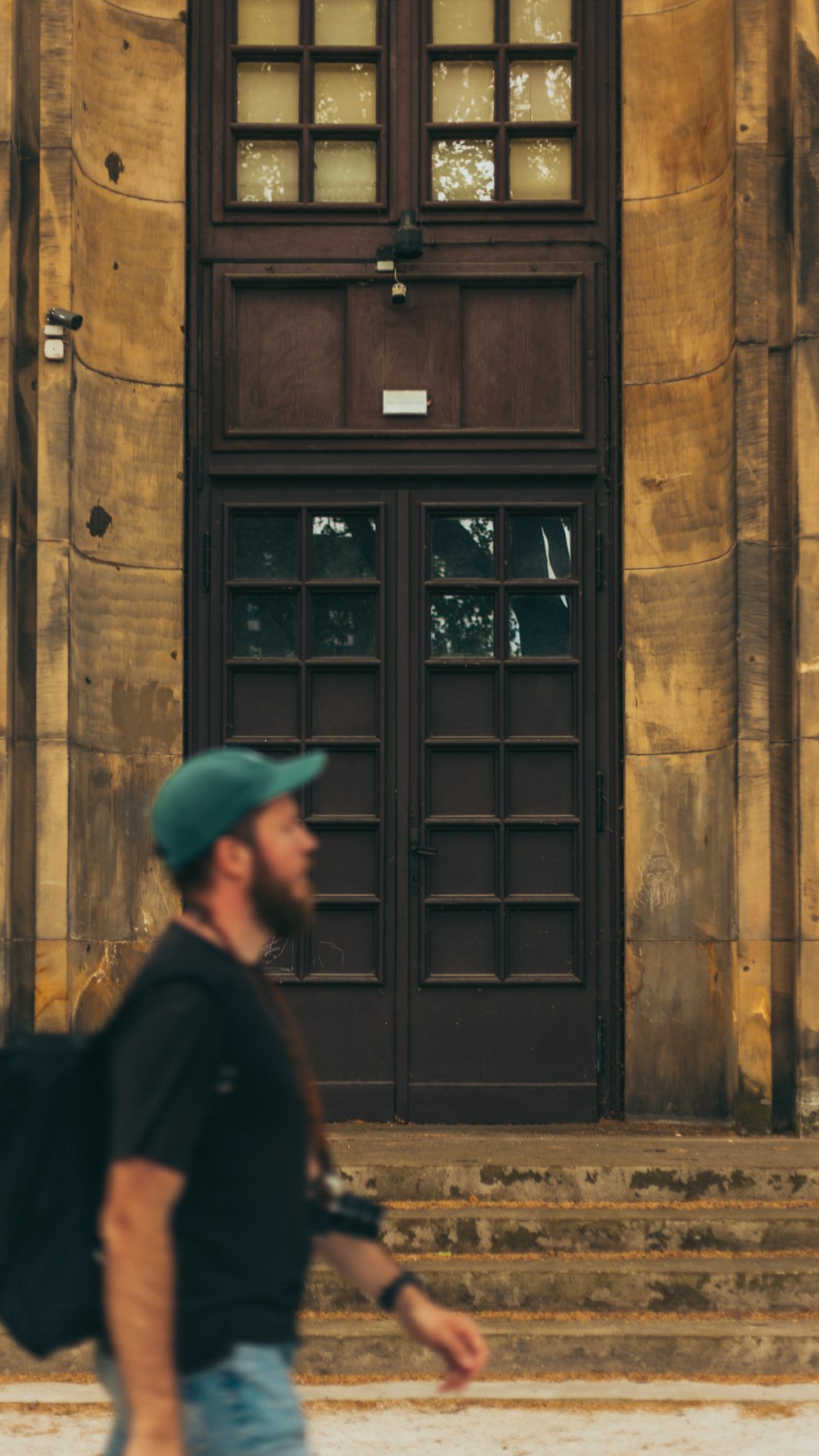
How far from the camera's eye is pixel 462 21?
10.2 meters

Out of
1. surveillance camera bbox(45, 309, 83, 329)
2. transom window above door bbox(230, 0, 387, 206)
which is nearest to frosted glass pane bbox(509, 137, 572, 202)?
transom window above door bbox(230, 0, 387, 206)

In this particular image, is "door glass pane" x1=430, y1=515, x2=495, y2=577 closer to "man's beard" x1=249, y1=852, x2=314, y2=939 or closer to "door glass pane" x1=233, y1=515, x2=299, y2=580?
"door glass pane" x1=233, y1=515, x2=299, y2=580

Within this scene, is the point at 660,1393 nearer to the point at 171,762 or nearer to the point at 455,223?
the point at 171,762

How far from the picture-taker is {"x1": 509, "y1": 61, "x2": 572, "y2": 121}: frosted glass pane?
401 inches

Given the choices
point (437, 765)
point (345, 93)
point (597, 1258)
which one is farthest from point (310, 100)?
point (597, 1258)

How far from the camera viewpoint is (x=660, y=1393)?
6.43 meters

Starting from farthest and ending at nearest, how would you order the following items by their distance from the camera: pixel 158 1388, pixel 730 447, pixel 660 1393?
pixel 730 447, pixel 660 1393, pixel 158 1388

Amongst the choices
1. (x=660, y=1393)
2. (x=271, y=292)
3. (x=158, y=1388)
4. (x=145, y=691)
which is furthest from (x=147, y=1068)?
(x=271, y=292)

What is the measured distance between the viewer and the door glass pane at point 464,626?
999 centimetres

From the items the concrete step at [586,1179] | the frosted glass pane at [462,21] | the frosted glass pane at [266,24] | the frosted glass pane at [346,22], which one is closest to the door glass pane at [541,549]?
the frosted glass pane at [462,21]

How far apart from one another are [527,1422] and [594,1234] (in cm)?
158

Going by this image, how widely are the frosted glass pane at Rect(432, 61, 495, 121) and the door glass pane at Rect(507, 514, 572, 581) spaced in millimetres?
2099

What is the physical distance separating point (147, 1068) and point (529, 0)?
871cm

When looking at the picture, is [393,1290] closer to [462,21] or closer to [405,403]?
[405,403]
